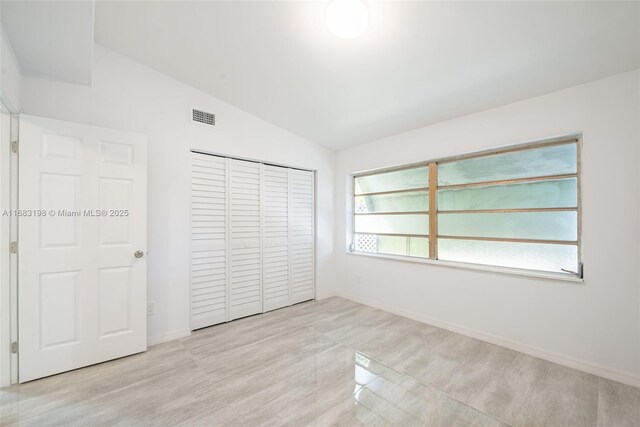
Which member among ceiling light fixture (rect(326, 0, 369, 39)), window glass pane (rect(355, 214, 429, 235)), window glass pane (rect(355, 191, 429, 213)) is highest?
ceiling light fixture (rect(326, 0, 369, 39))

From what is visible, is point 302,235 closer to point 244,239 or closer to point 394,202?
point 244,239

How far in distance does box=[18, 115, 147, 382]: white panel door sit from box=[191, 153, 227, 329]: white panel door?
0.58 metres

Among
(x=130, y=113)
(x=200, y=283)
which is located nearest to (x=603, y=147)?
(x=200, y=283)

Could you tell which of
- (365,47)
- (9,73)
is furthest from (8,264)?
(365,47)

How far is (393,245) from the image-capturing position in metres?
3.84

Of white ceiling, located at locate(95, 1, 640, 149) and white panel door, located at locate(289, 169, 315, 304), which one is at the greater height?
white ceiling, located at locate(95, 1, 640, 149)

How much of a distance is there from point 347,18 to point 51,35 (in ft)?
6.85

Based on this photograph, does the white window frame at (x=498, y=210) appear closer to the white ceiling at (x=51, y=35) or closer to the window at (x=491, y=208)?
the window at (x=491, y=208)

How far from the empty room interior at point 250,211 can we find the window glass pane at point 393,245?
0.12 m

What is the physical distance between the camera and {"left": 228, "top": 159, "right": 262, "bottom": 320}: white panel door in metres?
3.35

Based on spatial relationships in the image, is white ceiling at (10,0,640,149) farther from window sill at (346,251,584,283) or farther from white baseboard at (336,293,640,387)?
white baseboard at (336,293,640,387)

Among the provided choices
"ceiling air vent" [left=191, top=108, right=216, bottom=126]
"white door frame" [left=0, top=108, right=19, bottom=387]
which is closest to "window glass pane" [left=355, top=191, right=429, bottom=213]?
"ceiling air vent" [left=191, top=108, right=216, bottom=126]

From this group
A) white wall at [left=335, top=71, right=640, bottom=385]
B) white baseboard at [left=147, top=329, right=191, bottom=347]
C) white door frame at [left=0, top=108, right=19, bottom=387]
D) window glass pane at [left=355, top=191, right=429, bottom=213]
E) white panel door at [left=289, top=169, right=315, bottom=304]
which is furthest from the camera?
white panel door at [left=289, top=169, right=315, bottom=304]

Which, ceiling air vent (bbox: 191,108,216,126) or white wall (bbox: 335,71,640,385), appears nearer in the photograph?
white wall (bbox: 335,71,640,385)
